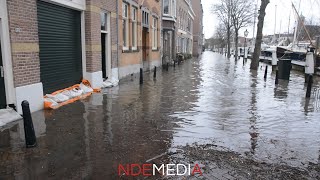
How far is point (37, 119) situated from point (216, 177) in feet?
16.2

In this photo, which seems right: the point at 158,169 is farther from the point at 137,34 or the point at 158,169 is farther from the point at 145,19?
the point at 145,19

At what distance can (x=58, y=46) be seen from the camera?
9.95 metres

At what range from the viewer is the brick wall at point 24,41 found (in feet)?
23.8

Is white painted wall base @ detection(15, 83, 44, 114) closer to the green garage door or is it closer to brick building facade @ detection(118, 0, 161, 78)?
the green garage door

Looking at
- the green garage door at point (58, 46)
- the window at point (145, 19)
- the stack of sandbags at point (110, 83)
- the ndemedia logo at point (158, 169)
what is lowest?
the ndemedia logo at point (158, 169)

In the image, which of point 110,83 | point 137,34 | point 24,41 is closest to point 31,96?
point 24,41

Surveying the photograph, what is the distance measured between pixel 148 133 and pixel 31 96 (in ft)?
12.0

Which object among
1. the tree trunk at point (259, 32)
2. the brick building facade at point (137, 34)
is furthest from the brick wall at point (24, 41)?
the tree trunk at point (259, 32)

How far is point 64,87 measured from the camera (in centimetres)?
1042

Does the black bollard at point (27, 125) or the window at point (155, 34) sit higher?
the window at point (155, 34)

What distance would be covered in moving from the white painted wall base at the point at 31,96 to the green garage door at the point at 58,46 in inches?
36.4

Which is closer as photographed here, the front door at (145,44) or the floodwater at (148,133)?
the floodwater at (148,133)

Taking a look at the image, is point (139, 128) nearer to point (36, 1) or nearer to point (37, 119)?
point (37, 119)

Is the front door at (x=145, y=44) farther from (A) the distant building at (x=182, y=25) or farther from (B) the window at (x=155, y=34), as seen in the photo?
(A) the distant building at (x=182, y=25)
